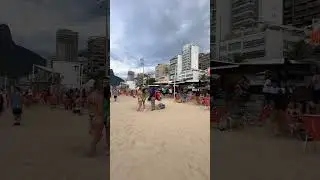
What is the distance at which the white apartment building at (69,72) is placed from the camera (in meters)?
3.24

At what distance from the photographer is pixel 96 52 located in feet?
11.2

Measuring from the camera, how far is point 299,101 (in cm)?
398

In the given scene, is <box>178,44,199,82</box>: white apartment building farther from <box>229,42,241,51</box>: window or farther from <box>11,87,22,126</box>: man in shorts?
<box>11,87,22,126</box>: man in shorts

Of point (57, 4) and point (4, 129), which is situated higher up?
point (57, 4)

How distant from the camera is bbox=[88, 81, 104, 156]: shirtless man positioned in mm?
3402

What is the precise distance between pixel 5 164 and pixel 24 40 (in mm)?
936

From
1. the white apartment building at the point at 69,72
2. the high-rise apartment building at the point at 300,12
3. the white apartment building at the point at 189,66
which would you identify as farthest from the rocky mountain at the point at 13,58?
the white apartment building at the point at 189,66

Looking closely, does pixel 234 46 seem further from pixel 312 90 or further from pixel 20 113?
pixel 20 113

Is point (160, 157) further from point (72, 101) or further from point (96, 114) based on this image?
point (72, 101)

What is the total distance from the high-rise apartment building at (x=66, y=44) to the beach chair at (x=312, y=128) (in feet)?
7.06

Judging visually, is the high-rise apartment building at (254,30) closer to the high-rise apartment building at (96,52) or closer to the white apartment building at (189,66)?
the high-rise apartment building at (96,52)

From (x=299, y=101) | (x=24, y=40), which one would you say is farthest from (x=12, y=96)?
(x=299, y=101)

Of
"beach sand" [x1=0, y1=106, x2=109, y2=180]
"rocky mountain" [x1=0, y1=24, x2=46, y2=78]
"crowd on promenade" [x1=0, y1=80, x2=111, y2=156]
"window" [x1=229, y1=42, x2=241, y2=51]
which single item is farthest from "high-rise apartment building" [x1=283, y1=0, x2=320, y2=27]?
"rocky mountain" [x1=0, y1=24, x2=46, y2=78]

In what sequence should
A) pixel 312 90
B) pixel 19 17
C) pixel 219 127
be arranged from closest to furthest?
1. pixel 19 17
2. pixel 312 90
3. pixel 219 127
